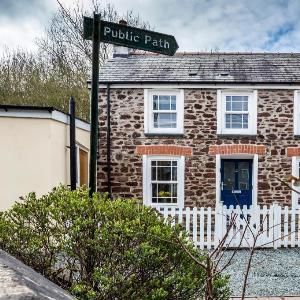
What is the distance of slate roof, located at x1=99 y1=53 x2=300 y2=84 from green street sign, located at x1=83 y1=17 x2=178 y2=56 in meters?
8.27

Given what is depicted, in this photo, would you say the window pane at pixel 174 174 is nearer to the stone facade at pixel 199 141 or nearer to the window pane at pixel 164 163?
the window pane at pixel 164 163

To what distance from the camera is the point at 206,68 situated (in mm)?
13125

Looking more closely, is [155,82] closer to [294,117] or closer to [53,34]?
[294,117]

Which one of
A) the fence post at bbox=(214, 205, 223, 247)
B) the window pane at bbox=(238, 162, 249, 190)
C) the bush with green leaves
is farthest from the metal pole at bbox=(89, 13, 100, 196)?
the window pane at bbox=(238, 162, 249, 190)

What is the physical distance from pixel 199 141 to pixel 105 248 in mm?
9242

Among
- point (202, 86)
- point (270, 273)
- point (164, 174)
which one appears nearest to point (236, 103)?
point (202, 86)

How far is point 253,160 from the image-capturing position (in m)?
12.1

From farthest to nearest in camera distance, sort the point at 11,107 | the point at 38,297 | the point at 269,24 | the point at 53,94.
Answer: the point at 53,94
the point at 269,24
the point at 11,107
the point at 38,297

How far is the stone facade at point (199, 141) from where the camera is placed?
12.0 meters

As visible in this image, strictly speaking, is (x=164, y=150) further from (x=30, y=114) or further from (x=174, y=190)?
(x=30, y=114)

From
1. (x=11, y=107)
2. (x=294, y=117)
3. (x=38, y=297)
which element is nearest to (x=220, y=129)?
(x=294, y=117)

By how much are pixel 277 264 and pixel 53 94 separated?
53.0ft

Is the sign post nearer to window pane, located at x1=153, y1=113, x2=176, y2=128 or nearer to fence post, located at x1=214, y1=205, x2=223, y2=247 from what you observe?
fence post, located at x1=214, y1=205, x2=223, y2=247

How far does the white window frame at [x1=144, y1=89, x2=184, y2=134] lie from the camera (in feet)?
39.8
